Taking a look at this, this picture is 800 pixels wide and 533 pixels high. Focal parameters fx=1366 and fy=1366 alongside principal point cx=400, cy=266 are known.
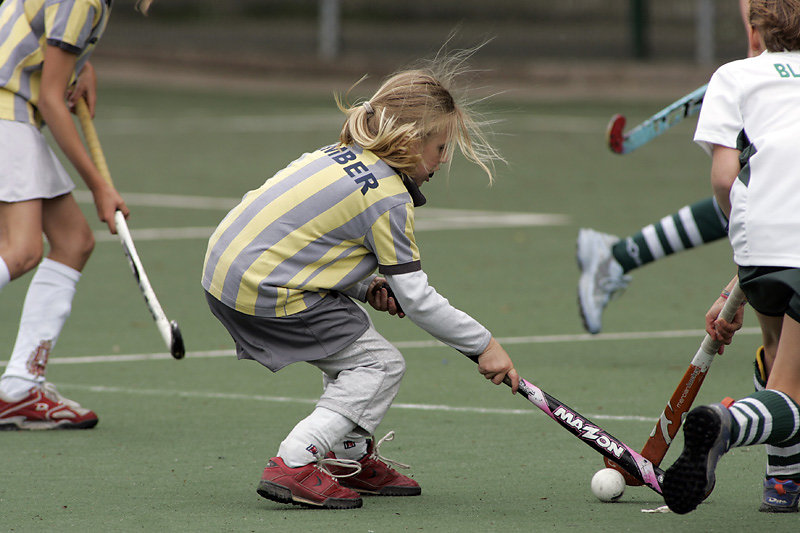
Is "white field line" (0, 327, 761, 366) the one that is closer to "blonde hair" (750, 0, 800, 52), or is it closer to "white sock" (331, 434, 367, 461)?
"white sock" (331, 434, 367, 461)

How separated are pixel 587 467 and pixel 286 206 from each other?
1359 mm

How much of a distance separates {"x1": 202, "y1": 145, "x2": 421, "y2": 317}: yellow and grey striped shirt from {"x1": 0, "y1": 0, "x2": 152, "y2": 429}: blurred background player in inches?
45.0

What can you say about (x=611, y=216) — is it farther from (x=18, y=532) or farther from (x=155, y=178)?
(x=18, y=532)

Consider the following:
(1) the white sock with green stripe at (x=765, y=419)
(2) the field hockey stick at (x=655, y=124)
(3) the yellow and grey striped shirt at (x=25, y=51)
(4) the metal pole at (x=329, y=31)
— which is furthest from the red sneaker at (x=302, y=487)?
(4) the metal pole at (x=329, y=31)

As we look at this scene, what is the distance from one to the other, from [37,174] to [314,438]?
1733mm

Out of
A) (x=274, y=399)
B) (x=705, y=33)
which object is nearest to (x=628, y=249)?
(x=274, y=399)

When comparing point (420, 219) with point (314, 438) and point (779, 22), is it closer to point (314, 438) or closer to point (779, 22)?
point (314, 438)

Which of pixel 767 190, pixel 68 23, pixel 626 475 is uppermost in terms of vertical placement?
pixel 68 23

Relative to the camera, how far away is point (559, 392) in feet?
18.4

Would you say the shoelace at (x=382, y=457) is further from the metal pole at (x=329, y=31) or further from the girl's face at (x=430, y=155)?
the metal pole at (x=329, y=31)

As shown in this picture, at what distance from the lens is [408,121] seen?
4.03 meters

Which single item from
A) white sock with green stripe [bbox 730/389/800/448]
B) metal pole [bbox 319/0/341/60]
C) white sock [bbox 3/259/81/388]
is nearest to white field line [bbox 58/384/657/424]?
white sock [bbox 3/259/81/388]

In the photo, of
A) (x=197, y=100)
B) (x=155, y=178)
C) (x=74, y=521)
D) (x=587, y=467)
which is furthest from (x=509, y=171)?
(x=74, y=521)

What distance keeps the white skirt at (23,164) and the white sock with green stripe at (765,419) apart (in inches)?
107
